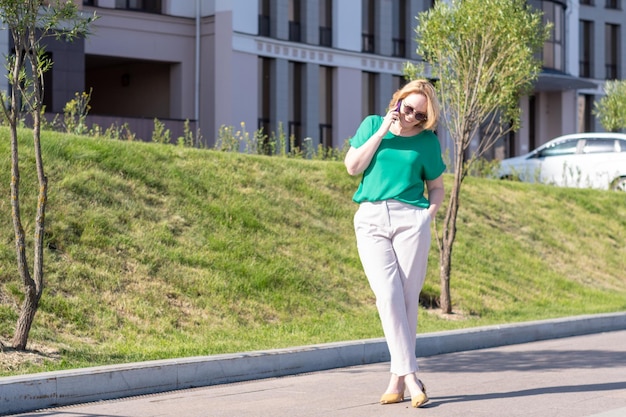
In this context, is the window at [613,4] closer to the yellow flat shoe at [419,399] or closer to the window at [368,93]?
the window at [368,93]

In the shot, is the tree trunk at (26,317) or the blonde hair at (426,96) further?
the tree trunk at (26,317)

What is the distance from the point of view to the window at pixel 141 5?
30453 mm

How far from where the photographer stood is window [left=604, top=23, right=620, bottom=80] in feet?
156

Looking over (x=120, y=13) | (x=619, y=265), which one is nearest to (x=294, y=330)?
(x=619, y=265)

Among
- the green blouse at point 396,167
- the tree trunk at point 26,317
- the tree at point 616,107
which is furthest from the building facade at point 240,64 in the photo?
the green blouse at point 396,167

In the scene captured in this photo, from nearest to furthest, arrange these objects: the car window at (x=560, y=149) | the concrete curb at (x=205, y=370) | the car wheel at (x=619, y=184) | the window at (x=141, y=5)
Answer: the concrete curb at (x=205, y=370) < the car wheel at (x=619, y=184) < the car window at (x=560, y=149) < the window at (x=141, y=5)

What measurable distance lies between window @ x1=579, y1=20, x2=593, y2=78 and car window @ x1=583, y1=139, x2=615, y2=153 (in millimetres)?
19981

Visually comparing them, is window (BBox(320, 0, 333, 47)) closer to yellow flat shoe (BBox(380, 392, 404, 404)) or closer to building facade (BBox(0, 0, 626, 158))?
building facade (BBox(0, 0, 626, 158))

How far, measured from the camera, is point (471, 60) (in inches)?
540

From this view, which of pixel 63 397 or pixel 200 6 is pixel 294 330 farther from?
pixel 200 6

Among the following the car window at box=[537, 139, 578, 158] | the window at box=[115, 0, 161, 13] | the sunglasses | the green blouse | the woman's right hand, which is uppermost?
the window at box=[115, 0, 161, 13]

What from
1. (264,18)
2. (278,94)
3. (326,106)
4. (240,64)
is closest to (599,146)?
(278,94)

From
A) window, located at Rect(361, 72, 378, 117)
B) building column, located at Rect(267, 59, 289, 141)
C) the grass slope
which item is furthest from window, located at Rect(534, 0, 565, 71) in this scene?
the grass slope

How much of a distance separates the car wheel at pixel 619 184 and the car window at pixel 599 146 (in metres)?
1.21
